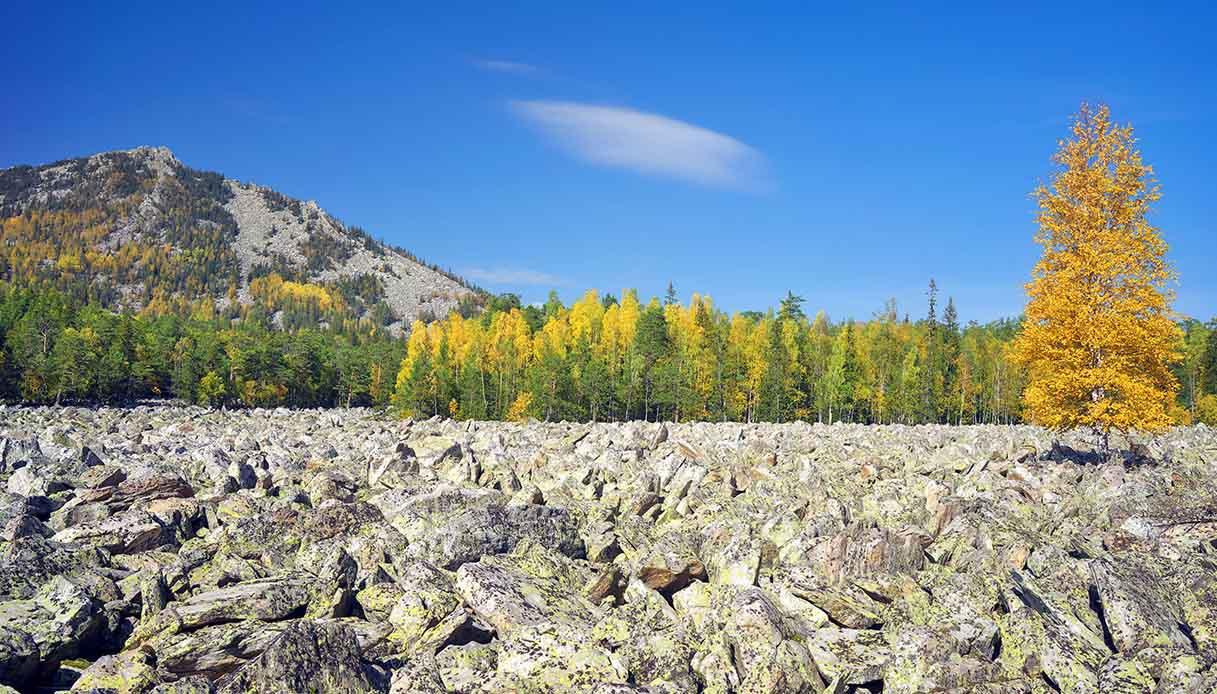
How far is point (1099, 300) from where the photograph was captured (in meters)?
19.9

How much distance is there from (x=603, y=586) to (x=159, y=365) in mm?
106054

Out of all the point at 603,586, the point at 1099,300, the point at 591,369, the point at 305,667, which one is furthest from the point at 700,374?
the point at 305,667

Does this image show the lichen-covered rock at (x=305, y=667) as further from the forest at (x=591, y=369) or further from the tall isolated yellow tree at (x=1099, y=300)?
the forest at (x=591, y=369)

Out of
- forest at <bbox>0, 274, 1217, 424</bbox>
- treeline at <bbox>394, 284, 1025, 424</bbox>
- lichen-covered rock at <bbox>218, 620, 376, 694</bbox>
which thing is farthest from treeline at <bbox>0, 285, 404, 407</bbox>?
lichen-covered rock at <bbox>218, 620, 376, 694</bbox>

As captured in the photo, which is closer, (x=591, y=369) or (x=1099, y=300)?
(x=1099, y=300)

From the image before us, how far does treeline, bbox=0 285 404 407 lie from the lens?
3199 inches

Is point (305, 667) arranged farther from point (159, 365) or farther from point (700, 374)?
point (159, 365)

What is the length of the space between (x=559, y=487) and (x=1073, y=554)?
9095mm

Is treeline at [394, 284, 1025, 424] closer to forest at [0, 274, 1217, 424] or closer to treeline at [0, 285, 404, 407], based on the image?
forest at [0, 274, 1217, 424]

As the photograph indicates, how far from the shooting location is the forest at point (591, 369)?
76875 millimetres

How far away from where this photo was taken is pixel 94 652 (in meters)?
7.57

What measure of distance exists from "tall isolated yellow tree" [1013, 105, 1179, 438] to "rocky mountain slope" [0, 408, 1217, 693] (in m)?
→ 4.55

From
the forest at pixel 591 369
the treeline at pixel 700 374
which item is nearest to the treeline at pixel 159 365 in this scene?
the forest at pixel 591 369

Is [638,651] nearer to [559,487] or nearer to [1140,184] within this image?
[559,487]
